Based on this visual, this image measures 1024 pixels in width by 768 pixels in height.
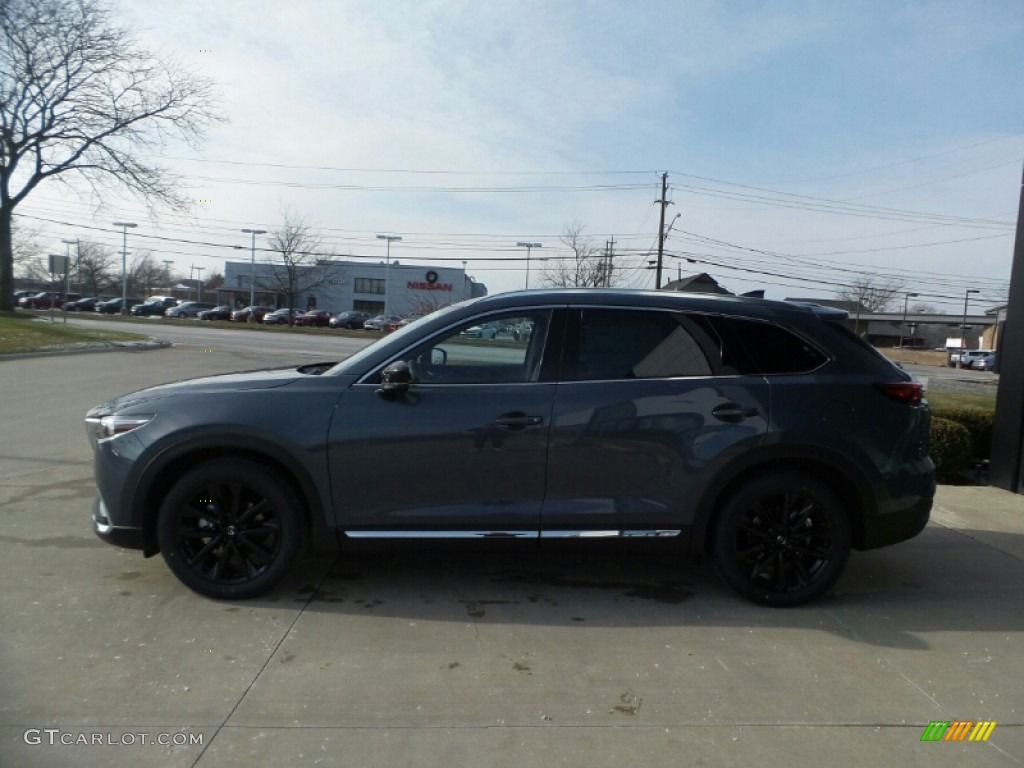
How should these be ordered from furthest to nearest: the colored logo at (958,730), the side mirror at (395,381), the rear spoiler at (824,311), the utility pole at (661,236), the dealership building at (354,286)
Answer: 1. the dealership building at (354,286)
2. the utility pole at (661,236)
3. the rear spoiler at (824,311)
4. the side mirror at (395,381)
5. the colored logo at (958,730)

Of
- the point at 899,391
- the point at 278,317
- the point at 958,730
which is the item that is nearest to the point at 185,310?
the point at 278,317

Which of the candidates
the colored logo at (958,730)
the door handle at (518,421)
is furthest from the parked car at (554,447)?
the colored logo at (958,730)

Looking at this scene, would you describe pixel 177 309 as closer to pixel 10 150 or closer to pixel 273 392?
pixel 10 150

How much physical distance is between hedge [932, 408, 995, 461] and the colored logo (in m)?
5.78

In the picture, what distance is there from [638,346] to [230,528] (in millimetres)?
2506

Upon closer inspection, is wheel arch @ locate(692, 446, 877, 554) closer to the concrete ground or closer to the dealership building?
the concrete ground

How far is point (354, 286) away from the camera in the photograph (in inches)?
3585

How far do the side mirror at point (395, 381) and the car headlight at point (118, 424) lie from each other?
51.1 inches

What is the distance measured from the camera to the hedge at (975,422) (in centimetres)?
843

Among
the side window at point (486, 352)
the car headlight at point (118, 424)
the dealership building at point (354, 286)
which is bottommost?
the car headlight at point (118, 424)

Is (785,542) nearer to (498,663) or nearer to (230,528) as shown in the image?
(498,663)

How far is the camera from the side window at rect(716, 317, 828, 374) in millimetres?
4387

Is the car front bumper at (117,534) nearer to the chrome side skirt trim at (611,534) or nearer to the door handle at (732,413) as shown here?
the chrome side skirt trim at (611,534)

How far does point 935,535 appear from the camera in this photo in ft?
19.7
